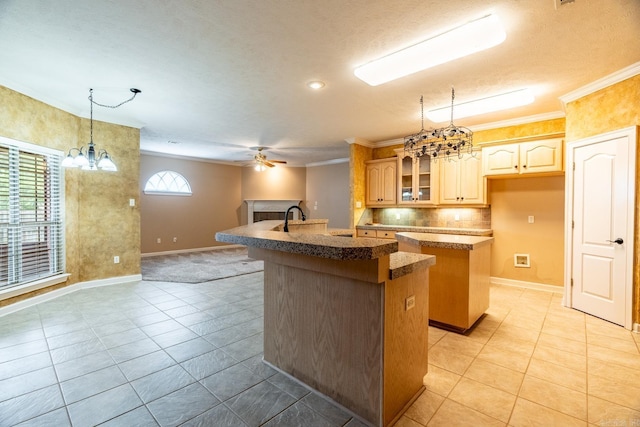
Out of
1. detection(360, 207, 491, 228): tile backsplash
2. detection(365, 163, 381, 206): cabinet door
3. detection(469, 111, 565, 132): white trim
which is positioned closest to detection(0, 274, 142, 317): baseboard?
detection(360, 207, 491, 228): tile backsplash

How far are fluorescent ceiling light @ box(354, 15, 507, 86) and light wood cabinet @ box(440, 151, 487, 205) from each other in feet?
7.47

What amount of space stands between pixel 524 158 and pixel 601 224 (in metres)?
1.36

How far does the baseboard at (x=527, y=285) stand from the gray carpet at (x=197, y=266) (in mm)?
4453

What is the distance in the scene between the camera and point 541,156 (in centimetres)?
418

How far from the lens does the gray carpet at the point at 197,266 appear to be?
529cm

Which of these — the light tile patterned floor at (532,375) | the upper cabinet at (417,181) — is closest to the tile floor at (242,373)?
the light tile patterned floor at (532,375)

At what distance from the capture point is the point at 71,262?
4.37 metres

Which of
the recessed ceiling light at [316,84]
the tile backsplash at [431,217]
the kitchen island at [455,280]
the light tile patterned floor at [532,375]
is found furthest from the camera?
the tile backsplash at [431,217]

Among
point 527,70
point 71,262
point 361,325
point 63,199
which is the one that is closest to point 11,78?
point 63,199

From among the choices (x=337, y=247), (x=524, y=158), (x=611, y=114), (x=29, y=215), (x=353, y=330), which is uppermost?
(x=611, y=114)

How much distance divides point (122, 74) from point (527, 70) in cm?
431

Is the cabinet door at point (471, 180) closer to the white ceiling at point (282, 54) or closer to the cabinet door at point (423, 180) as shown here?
the cabinet door at point (423, 180)

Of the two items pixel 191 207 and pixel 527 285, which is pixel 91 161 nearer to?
pixel 191 207

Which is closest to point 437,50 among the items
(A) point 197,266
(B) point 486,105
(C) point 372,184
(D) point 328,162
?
(B) point 486,105
